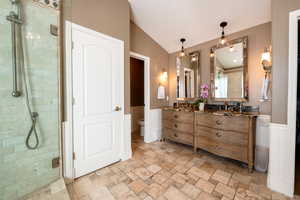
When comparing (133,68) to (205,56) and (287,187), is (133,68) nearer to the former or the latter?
(205,56)

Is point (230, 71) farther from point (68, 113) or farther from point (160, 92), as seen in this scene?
point (68, 113)

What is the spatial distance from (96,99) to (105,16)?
4.31 feet

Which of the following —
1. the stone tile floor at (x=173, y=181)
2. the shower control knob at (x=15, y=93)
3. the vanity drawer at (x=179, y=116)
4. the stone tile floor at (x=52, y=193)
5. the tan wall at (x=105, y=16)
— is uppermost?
the tan wall at (x=105, y=16)

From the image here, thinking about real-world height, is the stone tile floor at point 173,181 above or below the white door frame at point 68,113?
below

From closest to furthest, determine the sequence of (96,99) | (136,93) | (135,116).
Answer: (96,99) → (135,116) → (136,93)

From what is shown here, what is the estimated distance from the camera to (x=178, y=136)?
111 inches

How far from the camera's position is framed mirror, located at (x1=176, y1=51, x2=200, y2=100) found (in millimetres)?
2939

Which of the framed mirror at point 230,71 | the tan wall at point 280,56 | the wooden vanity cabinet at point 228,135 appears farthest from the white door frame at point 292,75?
the framed mirror at point 230,71

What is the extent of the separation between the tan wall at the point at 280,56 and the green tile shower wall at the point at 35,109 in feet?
8.68

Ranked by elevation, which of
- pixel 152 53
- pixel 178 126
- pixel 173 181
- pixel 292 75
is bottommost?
pixel 173 181

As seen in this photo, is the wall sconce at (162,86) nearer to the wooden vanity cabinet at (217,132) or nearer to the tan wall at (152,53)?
the tan wall at (152,53)

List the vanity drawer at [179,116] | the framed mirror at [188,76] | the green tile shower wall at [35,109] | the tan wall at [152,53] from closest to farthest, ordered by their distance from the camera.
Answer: the green tile shower wall at [35,109] → the vanity drawer at [179,116] → the tan wall at [152,53] → the framed mirror at [188,76]

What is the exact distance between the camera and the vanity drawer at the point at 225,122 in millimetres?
1923

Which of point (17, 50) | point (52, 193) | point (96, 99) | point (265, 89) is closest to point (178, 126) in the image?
point (265, 89)
